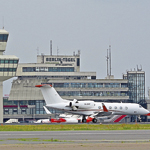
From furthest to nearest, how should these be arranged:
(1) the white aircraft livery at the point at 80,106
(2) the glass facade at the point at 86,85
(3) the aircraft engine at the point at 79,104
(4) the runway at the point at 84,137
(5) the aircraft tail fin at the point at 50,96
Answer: (2) the glass facade at the point at 86,85 < (5) the aircraft tail fin at the point at 50,96 < (1) the white aircraft livery at the point at 80,106 < (3) the aircraft engine at the point at 79,104 < (4) the runway at the point at 84,137

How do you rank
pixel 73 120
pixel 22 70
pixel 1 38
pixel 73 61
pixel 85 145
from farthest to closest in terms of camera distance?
pixel 73 61 → pixel 22 70 → pixel 1 38 → pixel 73 120 → pixel 85 145

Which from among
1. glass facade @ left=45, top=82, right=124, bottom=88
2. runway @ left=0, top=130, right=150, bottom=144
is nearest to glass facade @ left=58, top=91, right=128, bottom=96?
glass facade @ left=45, top=82, right=124, bottom=88

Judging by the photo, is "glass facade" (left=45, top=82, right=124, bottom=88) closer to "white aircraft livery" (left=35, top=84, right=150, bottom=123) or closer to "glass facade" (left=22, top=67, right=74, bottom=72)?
"glass facade" (left=22, top=67, right=74, bottom=72)

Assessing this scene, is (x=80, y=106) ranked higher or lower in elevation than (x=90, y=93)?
lower

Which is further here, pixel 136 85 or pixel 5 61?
pixel 136 85

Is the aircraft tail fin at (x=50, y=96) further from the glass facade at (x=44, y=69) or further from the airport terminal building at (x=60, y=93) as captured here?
the glass facade at (x=44, y=69)

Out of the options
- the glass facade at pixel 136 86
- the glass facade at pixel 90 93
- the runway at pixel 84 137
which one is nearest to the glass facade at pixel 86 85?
the glass facade at pixel 90 93

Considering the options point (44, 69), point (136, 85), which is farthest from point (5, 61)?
point (136, 85)

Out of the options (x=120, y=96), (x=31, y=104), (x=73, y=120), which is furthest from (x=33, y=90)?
(x=73, y=120)

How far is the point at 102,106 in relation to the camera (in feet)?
256

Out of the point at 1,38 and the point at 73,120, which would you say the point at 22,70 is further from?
the point at 73,120

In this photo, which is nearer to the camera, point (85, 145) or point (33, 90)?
point (85, 145)

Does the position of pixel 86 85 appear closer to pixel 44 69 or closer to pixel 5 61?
pixel 44 69

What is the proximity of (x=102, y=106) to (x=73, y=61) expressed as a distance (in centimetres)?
12052
